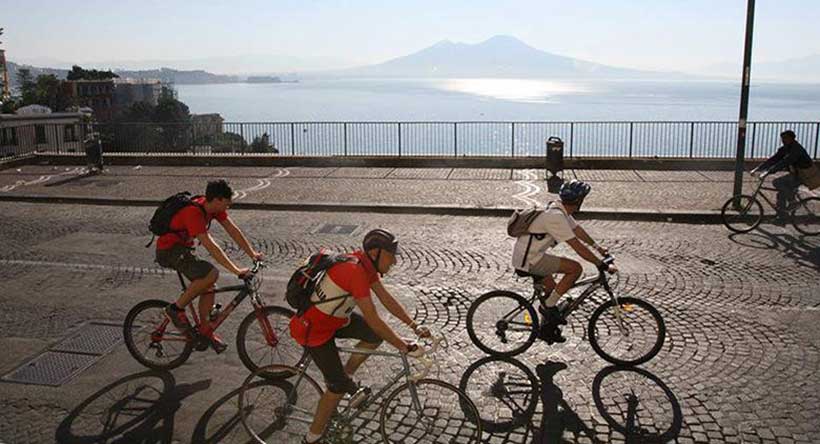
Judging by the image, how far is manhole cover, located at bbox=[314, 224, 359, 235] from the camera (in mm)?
12852

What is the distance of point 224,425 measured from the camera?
576cm

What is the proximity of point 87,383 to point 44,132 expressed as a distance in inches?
877

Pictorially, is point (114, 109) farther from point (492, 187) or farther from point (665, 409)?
point (665, 409)

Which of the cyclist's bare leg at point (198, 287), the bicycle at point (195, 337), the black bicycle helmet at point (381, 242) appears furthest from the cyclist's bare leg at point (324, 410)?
the cyclist's bare leg at point (198, 287)

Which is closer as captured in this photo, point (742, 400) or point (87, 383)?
point (742, 400)

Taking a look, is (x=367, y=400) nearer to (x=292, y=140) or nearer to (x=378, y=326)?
(x=378, y=326)

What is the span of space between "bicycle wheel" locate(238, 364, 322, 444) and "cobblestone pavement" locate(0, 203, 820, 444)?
0.60 ft

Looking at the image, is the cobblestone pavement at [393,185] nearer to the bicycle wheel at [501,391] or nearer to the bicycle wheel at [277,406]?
the bicycle wheel at [501,391]

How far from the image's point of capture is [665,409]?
19.5 ft

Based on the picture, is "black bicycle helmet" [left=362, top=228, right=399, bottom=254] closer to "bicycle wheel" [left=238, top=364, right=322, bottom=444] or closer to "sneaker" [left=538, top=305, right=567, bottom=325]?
"bicycle wheel" [left=238, top=364, right=322, bottom=444]

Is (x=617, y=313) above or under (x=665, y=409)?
above

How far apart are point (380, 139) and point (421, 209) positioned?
32.5 ft

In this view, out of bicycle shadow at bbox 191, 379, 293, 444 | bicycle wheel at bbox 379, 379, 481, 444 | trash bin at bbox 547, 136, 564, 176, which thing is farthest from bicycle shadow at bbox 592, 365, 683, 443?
trash bin at bbox 547, 136, 564, 176

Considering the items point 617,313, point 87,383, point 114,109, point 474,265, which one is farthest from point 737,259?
point 114,109
